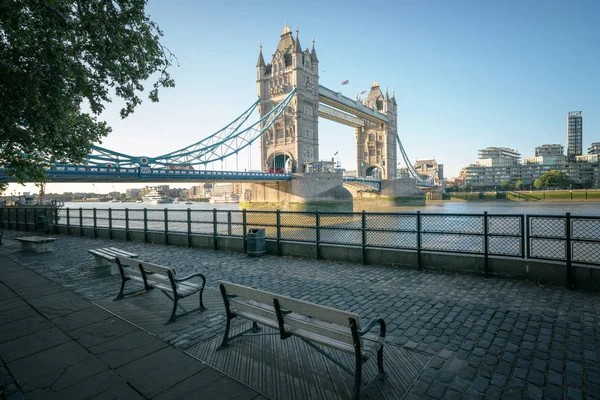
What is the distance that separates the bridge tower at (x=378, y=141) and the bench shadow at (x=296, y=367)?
84.7 m

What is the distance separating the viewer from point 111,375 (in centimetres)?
301

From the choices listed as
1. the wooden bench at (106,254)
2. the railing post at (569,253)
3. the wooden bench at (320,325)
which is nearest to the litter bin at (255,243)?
the wooden bench at (106,254)

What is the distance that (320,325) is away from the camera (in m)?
2.89

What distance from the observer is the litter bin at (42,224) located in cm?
1510

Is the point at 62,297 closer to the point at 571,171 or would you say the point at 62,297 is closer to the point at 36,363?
the point at 36,363

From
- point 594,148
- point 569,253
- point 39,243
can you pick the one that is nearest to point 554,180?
point 594,148

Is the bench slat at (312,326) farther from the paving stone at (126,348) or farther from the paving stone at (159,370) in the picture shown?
the paving stone at (126,348)

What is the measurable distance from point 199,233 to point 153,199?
10364 centimetres

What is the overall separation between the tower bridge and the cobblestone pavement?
2688 centimetres

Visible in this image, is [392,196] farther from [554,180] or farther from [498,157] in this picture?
[498,157]

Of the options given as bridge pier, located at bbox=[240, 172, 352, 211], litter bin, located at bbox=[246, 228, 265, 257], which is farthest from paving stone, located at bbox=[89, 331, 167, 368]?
bridge pier, located at bbox=[240, 172, 352, 211]

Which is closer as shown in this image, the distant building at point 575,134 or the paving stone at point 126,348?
the paving stone at point 126,348

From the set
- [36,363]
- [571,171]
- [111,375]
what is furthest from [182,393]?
[571,171]

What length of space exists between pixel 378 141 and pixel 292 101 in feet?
122
